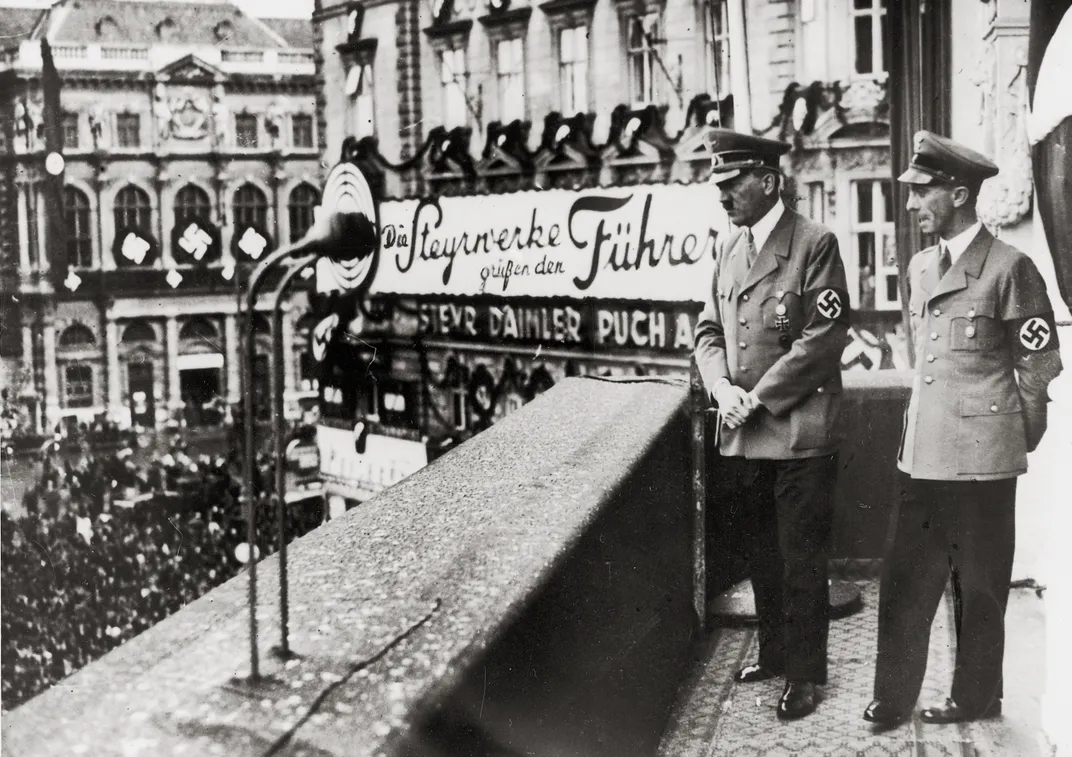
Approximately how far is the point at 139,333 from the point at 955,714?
297 centimetres

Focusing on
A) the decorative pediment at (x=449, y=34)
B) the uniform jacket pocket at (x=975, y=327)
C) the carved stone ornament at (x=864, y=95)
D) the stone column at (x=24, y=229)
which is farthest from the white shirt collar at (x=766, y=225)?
the decorative pediment at (x=449, y=34)

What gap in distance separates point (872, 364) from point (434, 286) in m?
2.49

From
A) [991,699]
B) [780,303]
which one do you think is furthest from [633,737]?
[780,303]

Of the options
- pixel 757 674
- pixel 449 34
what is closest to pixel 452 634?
pixel 757 674

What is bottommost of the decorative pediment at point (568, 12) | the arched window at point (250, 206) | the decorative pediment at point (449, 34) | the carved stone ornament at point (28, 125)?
the arched window at point (250, 206)

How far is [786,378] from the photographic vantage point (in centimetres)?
252

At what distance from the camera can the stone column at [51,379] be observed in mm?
3977

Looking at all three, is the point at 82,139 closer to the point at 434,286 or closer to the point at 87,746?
the point at 434,286

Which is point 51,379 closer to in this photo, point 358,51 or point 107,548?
point 107,548

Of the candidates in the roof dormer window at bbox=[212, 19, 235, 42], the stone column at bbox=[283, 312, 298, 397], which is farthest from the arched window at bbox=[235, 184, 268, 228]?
the stone column at bbox=[283, 312, 298, 397]

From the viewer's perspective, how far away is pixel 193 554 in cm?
1084

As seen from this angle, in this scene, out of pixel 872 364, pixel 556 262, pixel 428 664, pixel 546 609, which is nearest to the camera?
pixel 428 664

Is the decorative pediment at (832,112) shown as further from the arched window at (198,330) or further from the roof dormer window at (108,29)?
the roof dormer window at (108,29)

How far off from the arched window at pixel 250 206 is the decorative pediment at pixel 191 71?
501 millimetres
